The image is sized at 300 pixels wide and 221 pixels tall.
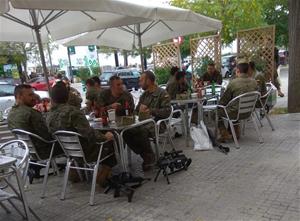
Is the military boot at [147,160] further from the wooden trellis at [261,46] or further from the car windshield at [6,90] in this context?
the car windshield at [6,90]

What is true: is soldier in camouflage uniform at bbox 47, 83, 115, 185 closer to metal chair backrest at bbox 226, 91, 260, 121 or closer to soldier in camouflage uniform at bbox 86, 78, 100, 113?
metal chair backrest at bbox 226, 91, 260, 121

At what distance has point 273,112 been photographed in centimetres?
896

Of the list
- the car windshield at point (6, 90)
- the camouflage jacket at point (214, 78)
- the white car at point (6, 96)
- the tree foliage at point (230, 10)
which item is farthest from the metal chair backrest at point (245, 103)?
the car windshield at point (6, 90)

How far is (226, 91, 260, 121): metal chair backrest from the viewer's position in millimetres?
5871

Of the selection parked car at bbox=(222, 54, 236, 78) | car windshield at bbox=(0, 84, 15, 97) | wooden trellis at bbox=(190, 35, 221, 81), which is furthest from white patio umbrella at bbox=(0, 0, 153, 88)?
parked car at bbox=(222, 54, 236, 78)

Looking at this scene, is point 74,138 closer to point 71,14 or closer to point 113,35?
point 71,14

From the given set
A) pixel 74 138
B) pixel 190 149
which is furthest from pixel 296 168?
pixel 74 138

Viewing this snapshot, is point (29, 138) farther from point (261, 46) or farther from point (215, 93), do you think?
point (261, 46)

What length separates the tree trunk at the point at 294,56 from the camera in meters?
8.06

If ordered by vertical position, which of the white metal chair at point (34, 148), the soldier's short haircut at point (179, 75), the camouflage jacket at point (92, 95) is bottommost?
the white metal chair at point (34, 148)

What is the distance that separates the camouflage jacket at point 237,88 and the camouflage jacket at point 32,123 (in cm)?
296

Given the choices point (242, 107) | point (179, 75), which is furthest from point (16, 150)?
point (179, 75)

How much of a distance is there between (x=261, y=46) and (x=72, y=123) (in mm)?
8015

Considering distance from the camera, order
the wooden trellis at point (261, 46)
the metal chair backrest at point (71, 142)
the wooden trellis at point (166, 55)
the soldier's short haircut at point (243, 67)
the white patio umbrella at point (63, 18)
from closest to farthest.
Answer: the metal chair backrest at point (71, 142) < the white patio umbrella at point (63, 18) < the soldier's short haircut at point (243, 67) < the wooden trellis at point (261, 46) < the wooden trellis at point (166, 55)
